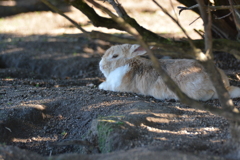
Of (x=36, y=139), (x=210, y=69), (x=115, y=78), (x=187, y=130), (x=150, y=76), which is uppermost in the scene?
(x=210, y=69)

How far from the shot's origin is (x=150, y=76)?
534 cm

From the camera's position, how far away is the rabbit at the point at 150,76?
4.84 meters

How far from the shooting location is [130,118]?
3.62 m

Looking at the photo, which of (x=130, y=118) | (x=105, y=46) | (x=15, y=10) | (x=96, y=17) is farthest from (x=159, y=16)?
(x=130, y=118)

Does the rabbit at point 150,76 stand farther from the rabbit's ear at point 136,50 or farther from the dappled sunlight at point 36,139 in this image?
the dappled sunlight at point 36,139

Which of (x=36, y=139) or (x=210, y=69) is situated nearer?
(x=210, y=69)

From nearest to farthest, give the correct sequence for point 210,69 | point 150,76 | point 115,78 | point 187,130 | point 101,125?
point 210,69, point 101,125, point 187,130, point 150,76, point 115,78

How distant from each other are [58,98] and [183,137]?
88.9 inches

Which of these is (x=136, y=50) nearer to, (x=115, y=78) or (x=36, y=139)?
(x=115, y=78)

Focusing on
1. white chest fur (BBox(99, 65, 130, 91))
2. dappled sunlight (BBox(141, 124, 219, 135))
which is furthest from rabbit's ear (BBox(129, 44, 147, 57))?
dappled sunlight (BBox(141, 124, 219, 135))

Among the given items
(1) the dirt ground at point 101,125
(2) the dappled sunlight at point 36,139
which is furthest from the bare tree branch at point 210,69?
(2) the dappled sunlight at point 36,139

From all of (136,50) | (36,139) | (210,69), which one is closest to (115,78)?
(136,50)

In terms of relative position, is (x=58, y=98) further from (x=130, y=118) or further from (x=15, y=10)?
(x=15, y=10)

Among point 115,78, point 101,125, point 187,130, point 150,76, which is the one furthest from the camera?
point 115,78
